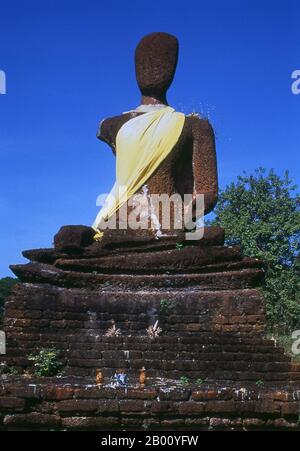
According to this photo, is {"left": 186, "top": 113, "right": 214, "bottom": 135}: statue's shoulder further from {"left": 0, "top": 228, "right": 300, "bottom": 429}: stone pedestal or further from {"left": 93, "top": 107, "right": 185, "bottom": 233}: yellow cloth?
{"left": 0, "top": 228, "right": 300, "bottom": 429}: stone pedestal

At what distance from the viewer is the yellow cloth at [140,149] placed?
10.1 metres

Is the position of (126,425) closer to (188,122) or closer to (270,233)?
(188,122)

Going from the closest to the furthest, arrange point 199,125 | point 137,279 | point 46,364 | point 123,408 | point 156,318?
point 123,408
point 46,364
point 156,318
point 137,279
point 199,125

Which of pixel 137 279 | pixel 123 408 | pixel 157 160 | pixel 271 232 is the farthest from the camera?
pixel 271 232

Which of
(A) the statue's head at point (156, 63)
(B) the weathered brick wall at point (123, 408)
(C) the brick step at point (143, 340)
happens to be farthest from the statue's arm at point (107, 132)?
(B) the weathered brick wall at point (123, 408)

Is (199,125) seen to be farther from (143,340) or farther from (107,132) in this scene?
(143,340)

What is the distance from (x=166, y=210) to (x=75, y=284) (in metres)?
1.91

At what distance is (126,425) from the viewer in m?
6.77

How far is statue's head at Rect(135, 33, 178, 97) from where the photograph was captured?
10891 mm

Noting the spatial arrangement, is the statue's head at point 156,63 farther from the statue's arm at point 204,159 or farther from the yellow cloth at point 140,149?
the statue's arm at point 204,159

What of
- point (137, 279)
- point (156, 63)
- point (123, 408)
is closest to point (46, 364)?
point (123, 408)

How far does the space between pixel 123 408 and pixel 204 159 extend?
4639 millimetres

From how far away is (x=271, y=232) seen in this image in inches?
1175

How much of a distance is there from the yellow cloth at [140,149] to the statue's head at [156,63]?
52 centimetres
